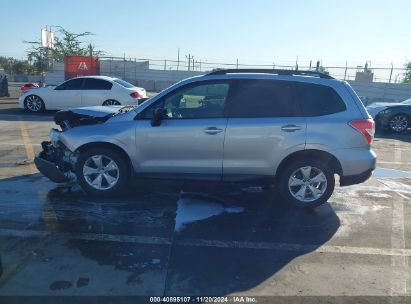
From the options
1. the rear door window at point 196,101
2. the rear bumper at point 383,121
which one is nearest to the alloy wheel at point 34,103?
the rear door window at point 196,101

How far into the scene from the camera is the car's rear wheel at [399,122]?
13.8 m

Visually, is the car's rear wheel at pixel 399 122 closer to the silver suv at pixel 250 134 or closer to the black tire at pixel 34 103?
the silver suv at pixel 250 134

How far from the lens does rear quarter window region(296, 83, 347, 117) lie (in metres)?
5.68

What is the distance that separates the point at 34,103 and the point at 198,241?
13138 millimetres

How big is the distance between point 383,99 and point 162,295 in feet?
81.7

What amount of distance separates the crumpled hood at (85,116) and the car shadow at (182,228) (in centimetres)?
100

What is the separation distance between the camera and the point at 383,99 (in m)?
25.5

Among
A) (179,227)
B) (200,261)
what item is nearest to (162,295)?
(200,261)

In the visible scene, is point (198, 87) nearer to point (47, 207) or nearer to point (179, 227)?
point (179, 227)

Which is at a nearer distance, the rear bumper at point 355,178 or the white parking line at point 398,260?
the white parking line at point 398,260

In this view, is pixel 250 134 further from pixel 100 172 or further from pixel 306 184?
pixel 100 172

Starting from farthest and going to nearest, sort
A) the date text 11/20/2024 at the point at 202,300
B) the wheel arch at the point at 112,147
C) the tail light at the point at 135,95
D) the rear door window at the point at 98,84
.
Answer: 1. the rear door window at the point at 98,84
2. the tail light at the point at 135,95
3. the wheel arch at the point at 112,147
4. the date text 11/20/2024 at the point at 202,300

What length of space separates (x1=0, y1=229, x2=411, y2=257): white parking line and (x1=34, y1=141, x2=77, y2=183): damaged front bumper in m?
1.42

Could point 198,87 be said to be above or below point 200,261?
above
